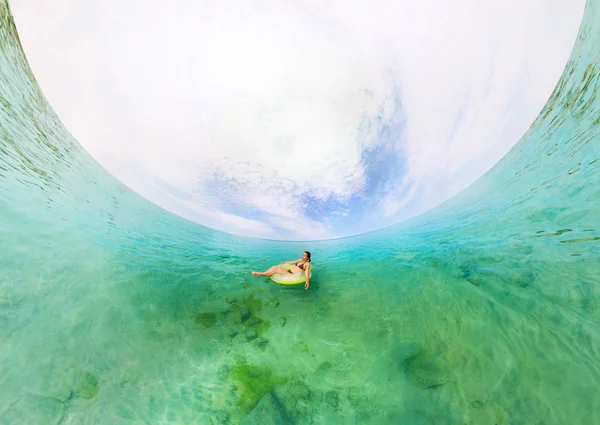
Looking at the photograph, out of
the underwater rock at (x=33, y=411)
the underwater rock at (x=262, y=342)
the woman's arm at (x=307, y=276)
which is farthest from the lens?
the woman's arm at (x=307, y=276)

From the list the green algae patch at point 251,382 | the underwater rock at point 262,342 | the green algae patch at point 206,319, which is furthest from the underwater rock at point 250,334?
the green algae patch at point 206,319

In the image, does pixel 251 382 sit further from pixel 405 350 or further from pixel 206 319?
pixel 405 350

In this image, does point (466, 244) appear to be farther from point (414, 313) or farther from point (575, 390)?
point (575, 390)

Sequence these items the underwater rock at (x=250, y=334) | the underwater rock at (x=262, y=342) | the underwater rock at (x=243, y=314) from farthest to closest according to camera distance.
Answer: the underwater rock at (x=243, y=314) < the underwater rock at (x=250, y=334) < the underwater rock at (x=262, y=342)

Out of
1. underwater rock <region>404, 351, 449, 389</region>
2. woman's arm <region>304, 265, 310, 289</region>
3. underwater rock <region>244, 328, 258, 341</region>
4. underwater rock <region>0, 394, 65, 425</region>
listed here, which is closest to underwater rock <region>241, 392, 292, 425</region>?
underwater rock <region>244, 328, 258, 341</region>

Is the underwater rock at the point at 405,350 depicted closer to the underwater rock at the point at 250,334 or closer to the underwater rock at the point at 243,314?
the underwater rock at the point at 250,334
